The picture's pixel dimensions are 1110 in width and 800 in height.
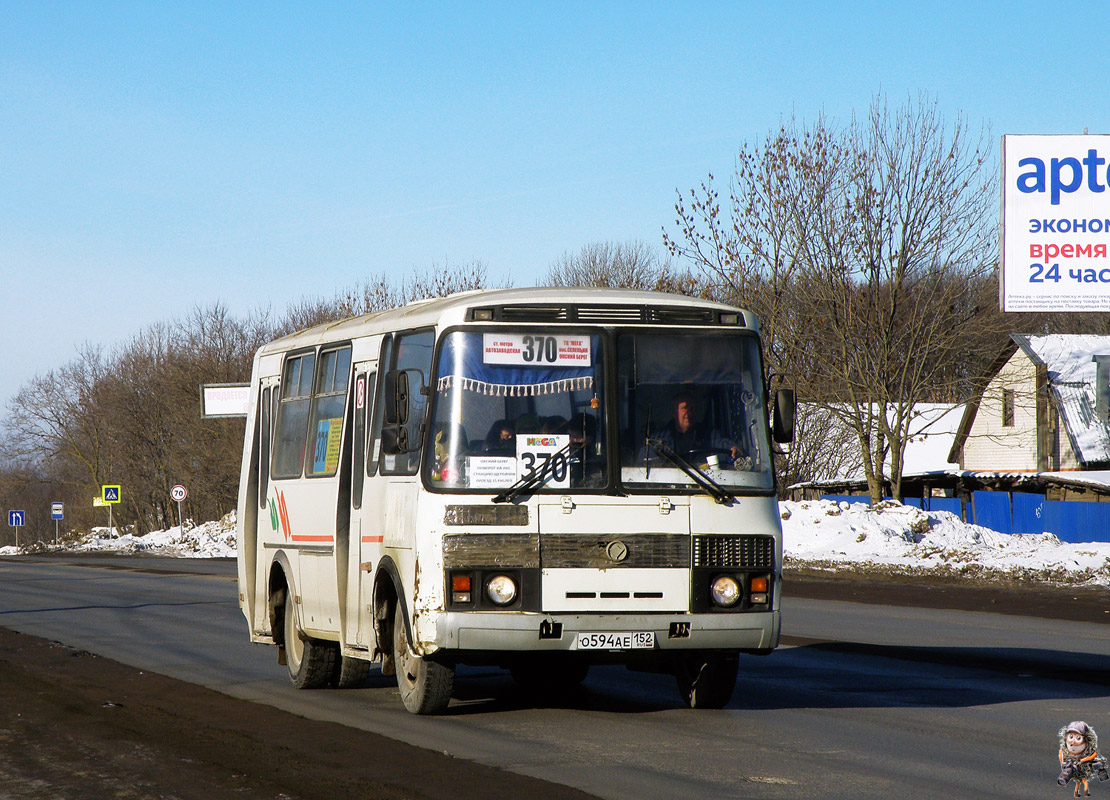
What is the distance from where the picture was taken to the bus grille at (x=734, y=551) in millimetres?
9273

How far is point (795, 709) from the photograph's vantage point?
408 inches

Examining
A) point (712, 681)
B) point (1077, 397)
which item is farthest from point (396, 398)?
point (1077, 397)

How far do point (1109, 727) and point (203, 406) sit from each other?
42.1 meters

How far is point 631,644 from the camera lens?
9.11 m

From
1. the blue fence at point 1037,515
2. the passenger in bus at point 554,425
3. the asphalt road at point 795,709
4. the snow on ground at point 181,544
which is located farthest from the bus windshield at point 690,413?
the snow on ground at point 181,544

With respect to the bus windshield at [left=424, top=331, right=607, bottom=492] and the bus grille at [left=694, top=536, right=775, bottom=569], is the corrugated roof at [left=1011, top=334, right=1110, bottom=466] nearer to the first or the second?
the bus grille at [left=694, top=536, right=775, bottom=569]

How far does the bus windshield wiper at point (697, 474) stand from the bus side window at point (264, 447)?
489cm

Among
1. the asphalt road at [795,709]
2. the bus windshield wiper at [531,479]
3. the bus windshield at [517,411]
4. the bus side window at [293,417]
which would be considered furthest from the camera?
the bus side window at [293,417]

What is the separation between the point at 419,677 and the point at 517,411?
77.5 inches

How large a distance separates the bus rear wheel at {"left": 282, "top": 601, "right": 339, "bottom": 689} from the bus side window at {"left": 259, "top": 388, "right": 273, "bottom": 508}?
1.32 m

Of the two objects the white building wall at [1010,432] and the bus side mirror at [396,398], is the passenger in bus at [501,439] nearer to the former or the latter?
the bus side mirror at [396,398]

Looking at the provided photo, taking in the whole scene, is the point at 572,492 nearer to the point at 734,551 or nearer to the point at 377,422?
the point at 734,551

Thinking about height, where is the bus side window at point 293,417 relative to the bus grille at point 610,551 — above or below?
above

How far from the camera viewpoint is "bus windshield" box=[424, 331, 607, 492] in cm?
925
